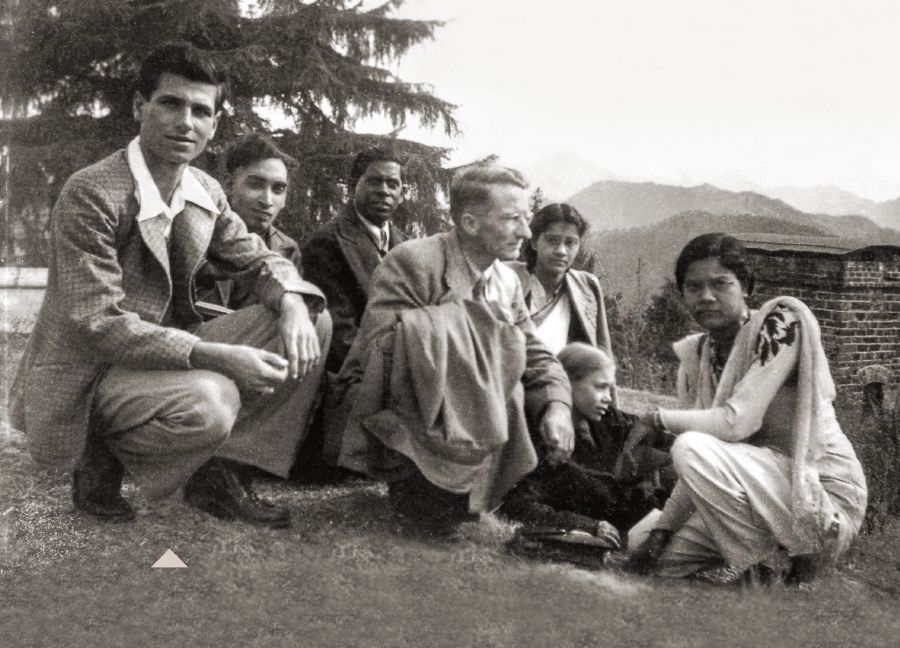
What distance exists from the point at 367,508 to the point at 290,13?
68.9 inches

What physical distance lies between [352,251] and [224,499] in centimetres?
135

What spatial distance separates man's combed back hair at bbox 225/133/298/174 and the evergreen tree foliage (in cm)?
4

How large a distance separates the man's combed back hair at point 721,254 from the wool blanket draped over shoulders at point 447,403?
2.05ft

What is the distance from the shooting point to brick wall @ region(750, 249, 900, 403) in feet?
9.90

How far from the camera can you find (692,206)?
338 cm

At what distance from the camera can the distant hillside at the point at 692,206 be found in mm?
Result: 3254

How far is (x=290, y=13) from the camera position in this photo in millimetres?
3066

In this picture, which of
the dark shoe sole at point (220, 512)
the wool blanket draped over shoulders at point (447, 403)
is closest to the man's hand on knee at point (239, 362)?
the wool blanket draped over shoulders at point (447, 403)

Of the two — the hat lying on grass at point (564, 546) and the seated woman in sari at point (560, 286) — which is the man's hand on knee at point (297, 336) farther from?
the seated woman in sari at point (560, 286)

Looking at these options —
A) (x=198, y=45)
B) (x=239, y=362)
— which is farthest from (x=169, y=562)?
(x=198, y=45)

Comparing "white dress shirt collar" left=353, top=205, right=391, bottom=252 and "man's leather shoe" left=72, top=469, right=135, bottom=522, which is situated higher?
"white dress shirt collar" left=353, top=205, right=391, bottom=252

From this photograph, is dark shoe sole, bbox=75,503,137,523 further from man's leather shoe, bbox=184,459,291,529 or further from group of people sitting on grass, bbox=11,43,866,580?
man's leather shoe, bbox=184,459,291,529

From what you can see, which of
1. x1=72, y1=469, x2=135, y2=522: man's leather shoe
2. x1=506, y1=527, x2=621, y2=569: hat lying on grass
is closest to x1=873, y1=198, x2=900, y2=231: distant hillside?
x1=506, y1=527, x2=621, y2=569: hat lying on grass

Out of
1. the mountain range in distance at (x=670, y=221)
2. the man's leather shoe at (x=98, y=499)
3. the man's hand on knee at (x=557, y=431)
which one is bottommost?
the man's leather shoe at (x=98, y=499)
